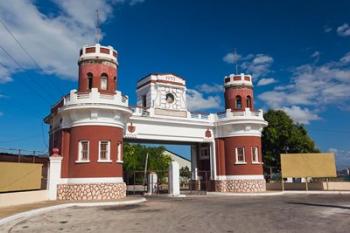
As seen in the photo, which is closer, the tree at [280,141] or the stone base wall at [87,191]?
the stone base wall at [87,191]

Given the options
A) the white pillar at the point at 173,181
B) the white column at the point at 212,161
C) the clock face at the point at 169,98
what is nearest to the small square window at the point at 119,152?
the white pillar at the point at 173,181

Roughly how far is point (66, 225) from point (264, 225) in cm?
704

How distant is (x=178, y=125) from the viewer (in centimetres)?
3069

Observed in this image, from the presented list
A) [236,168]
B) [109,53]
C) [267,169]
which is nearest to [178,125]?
[236,168]

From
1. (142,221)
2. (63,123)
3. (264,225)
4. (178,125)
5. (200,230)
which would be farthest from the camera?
(178,125)

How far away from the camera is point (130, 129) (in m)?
28.0

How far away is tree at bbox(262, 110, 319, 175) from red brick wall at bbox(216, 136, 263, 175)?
10.8 m

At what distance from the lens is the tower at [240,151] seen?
102 feet

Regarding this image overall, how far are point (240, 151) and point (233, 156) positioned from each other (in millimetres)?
778

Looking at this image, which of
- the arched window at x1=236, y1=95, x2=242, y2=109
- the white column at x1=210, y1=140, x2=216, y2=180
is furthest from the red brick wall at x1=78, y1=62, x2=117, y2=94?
the arched window at x1=236, y1=95, x2=242, y2=109

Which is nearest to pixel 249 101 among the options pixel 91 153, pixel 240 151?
pixel 240 151

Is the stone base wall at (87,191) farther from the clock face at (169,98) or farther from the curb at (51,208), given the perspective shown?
the clock face at (169,98)

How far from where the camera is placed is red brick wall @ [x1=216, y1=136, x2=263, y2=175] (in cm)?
3111

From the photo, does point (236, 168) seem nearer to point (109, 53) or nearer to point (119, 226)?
point (109, 53)
